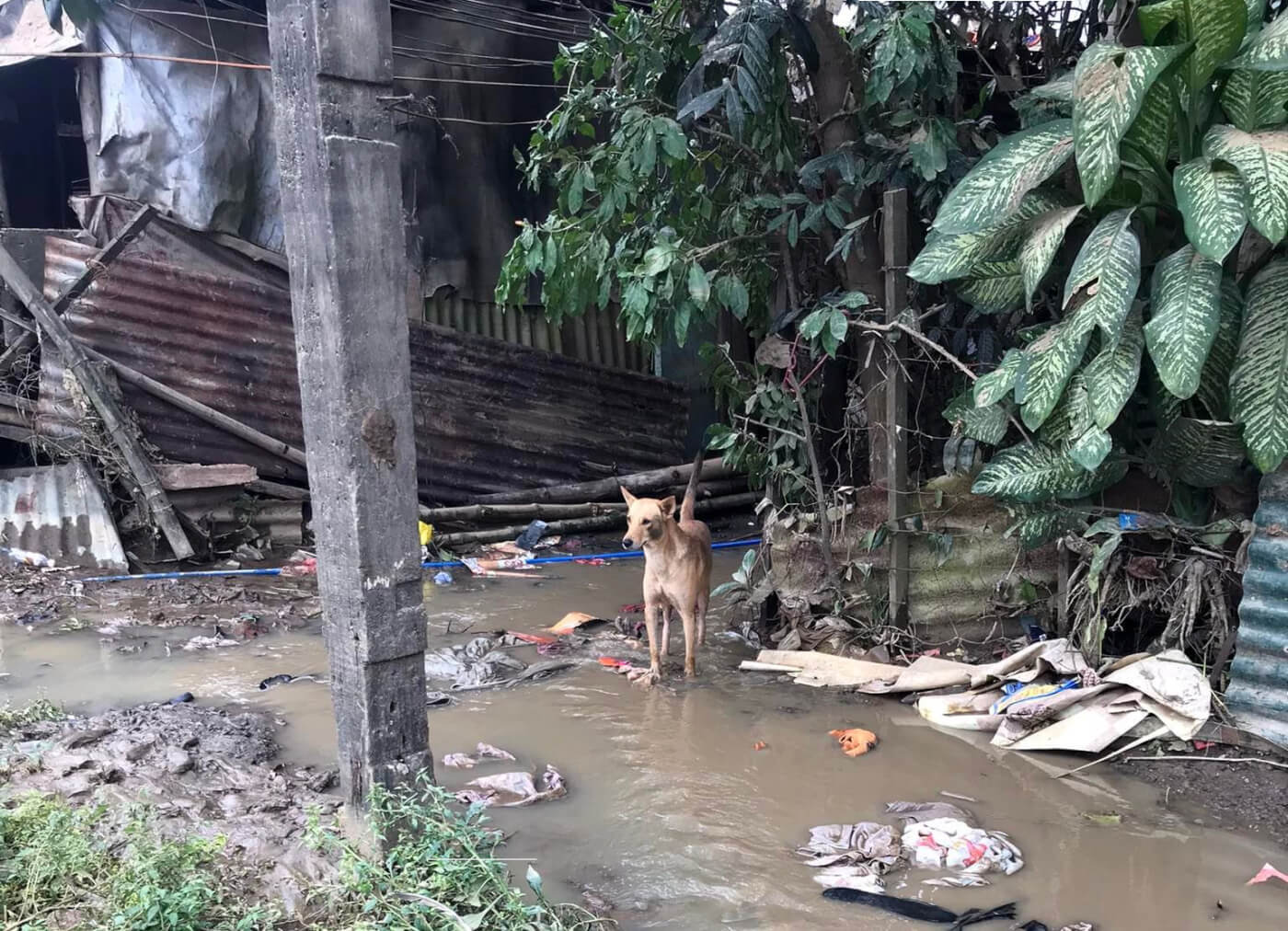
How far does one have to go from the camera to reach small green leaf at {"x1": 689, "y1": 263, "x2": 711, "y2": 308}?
532 centimetres

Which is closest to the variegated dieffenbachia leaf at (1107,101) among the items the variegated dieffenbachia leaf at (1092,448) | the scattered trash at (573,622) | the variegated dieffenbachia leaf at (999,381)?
the variegated dieffenbachia leaf at (999,381)

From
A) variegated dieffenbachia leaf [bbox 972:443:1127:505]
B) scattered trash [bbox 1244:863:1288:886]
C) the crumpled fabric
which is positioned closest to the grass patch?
the crumpled fabric

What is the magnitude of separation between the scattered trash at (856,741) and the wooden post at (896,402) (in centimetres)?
115

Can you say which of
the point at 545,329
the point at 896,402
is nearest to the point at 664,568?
the point at 896,402

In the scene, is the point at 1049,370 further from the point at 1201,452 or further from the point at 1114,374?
the point at 1201,452

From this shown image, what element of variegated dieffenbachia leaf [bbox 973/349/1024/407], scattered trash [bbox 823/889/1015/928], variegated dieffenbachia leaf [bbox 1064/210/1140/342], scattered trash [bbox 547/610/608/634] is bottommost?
scattered trash [bbox 823/889/1015/928]

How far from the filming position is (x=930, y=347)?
5.57 metres

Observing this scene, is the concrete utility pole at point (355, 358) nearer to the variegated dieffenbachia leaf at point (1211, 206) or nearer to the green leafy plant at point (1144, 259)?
the green leafy plant at point (1144, 259)

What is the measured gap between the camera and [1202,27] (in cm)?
408

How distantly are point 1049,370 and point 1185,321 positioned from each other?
0.58m

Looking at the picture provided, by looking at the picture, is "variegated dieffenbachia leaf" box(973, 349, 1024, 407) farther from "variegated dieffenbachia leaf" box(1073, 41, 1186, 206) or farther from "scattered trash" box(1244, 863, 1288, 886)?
"scattered trash" box(1244, 863, 1288, 886)

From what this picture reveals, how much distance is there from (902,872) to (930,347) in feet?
10.1

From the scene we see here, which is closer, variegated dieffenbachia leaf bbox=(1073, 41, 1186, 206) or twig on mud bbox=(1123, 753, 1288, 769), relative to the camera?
variegated dieffenbachia leaf bbox=(1073, 41, 1186, 206)

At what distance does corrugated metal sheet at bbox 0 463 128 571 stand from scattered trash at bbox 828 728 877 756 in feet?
19.7
